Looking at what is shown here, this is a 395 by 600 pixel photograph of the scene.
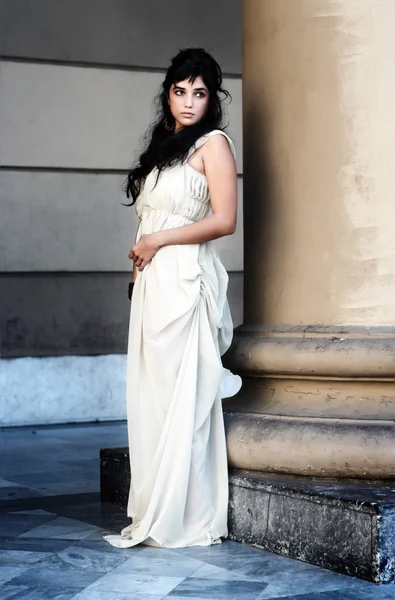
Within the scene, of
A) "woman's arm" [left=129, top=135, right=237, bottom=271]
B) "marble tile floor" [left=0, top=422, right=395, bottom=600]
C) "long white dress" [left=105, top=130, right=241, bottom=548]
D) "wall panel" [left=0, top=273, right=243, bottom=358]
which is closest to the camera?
"marble tile floor" [left=0, top=422, right=395, bottom=600]

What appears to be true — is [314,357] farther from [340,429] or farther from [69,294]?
[69,294]

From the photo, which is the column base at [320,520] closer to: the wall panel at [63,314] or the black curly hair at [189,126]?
the black curly hair at [189,126]

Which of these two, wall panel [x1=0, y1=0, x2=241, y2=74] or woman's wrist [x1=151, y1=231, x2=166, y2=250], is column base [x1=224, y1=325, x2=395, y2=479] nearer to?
woman's wrist [x1=151, y1=231, x2=166, y2=250]

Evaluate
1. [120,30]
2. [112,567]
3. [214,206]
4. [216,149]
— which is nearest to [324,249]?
[214,206]

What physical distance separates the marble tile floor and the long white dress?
0.14m

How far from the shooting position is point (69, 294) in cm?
859

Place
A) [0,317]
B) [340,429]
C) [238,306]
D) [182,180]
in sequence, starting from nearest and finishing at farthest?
[340,429]
[182,180]
[0,317]
[238,306]

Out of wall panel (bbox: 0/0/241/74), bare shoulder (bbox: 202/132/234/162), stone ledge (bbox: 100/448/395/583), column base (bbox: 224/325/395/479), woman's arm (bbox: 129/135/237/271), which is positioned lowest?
stone ledge (bbox: 100/448/395/583)

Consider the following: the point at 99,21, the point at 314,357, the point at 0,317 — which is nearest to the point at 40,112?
the point at 99,21

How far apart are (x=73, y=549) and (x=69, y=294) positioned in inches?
→ 181

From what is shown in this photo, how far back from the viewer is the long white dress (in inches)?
165

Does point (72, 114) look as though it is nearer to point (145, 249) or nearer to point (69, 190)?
point (69, 190)

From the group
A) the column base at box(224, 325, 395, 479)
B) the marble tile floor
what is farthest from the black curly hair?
the marble tile floor

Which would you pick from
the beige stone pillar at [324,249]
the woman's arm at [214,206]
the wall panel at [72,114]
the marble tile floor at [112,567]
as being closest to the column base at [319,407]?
the beige stone pillar at [324,249]
